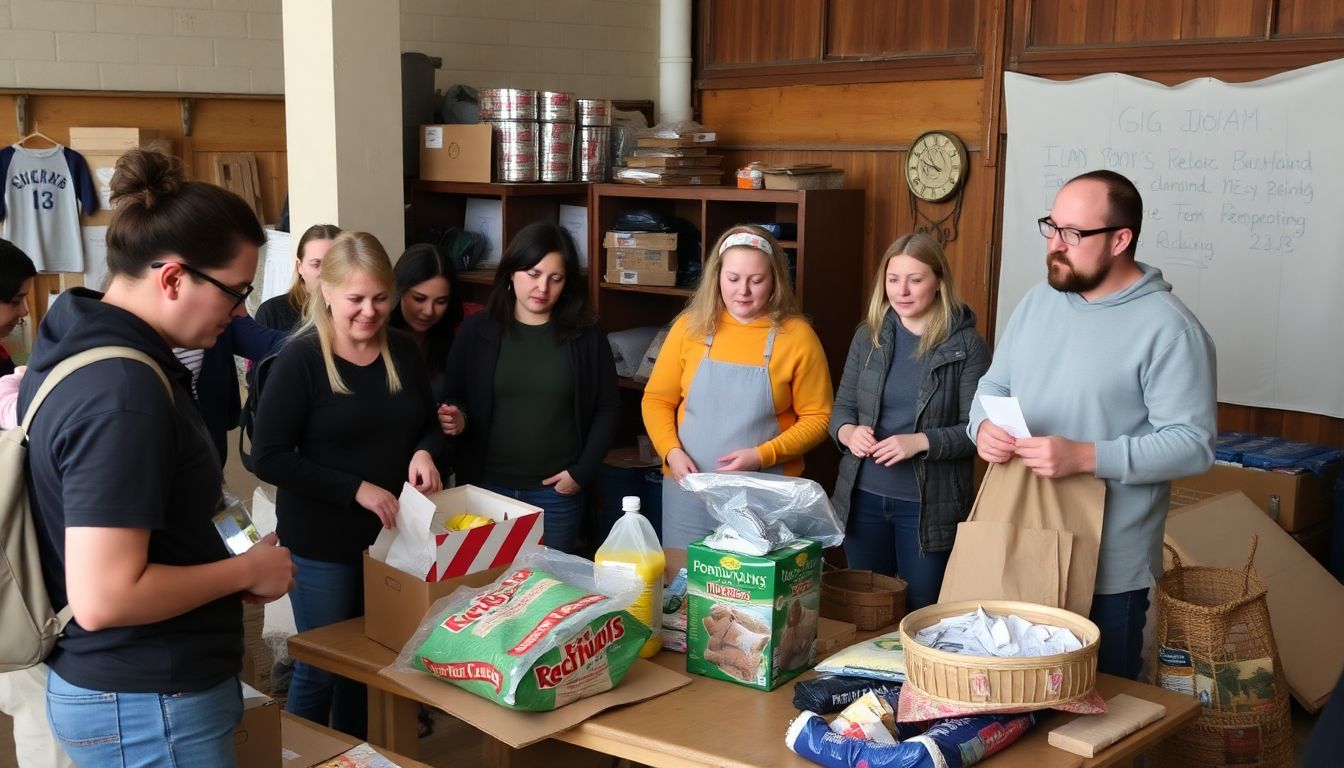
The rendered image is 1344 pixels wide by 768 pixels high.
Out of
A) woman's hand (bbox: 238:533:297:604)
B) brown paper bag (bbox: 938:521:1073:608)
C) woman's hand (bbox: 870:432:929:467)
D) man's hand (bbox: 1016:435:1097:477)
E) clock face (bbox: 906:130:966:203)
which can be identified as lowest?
brown paper bag (bbox: 938:521:1073:608)

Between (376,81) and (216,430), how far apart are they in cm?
167

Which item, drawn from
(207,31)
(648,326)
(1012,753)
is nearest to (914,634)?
(1012,753)

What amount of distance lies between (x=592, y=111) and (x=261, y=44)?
1.36m

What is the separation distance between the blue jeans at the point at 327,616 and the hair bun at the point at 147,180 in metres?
1.24

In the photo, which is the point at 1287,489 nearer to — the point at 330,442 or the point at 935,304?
the point at 935,304

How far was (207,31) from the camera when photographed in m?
4.85

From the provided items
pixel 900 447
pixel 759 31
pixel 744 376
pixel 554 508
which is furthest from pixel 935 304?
pixel 759 31

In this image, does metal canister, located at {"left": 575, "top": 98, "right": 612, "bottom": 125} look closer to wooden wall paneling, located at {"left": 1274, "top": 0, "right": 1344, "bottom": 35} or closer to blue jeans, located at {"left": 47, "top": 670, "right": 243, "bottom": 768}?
wooden wall paneling, located at {"left": 1274, "top": 0, "right": 1344, "bottom": 35}

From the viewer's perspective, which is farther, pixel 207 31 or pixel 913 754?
pixel 207 31

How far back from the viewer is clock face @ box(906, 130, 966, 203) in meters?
4.71

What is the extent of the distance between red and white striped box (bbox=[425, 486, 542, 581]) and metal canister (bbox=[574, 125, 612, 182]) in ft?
9.19

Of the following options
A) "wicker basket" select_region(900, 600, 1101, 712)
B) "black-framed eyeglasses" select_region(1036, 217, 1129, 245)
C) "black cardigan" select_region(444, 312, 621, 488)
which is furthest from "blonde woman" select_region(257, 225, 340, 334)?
"wicker basket" select_region(900, 600, 1101, 712)

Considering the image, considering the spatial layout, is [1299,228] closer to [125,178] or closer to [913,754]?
[913,754]

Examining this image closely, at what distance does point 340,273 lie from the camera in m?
2.73
